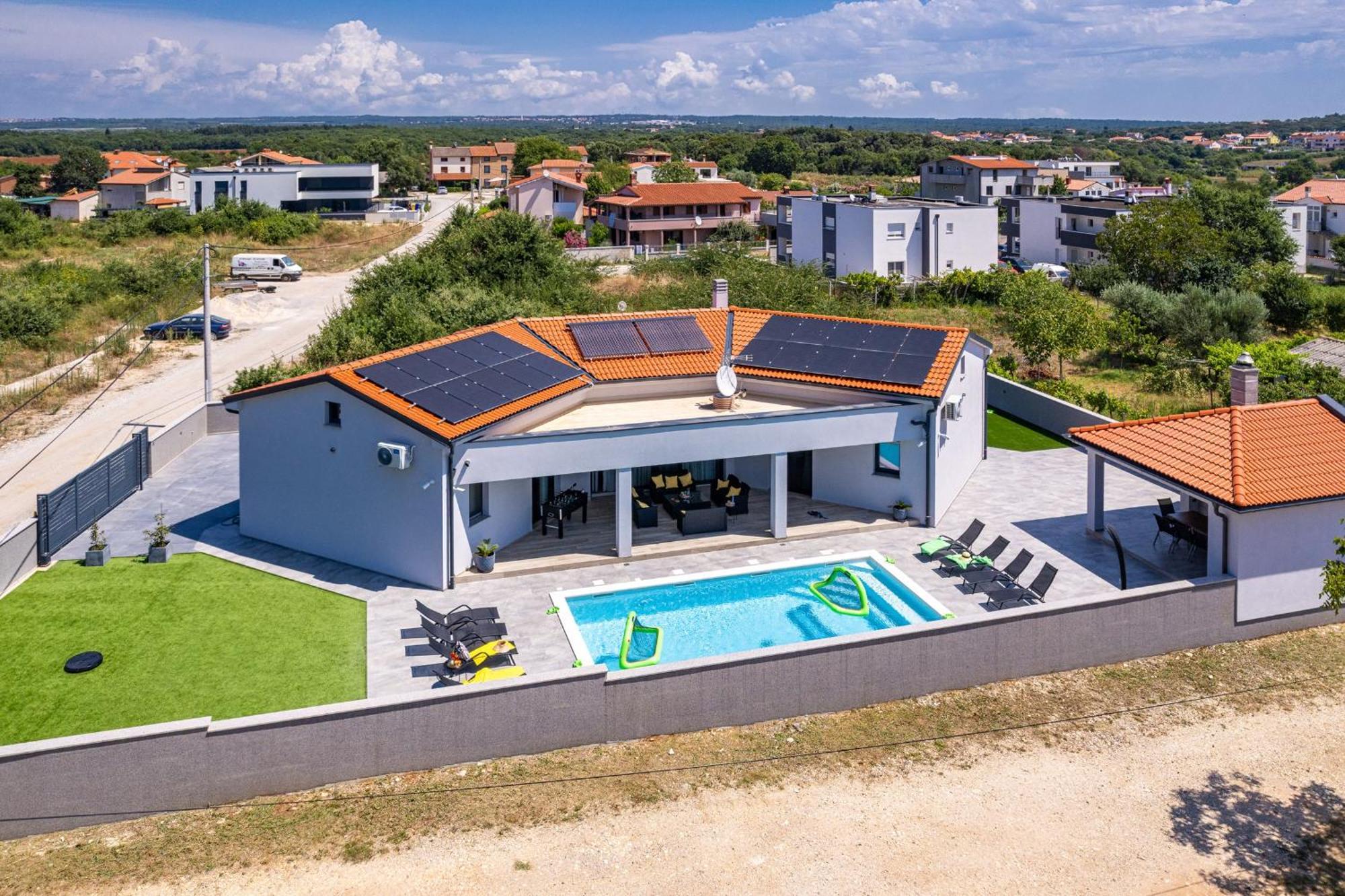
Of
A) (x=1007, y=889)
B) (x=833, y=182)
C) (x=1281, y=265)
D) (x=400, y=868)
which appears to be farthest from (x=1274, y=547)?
(x=833, y=182)

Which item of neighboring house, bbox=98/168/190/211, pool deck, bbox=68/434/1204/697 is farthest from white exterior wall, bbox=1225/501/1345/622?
neighboring house, bbox=98/168/190/211

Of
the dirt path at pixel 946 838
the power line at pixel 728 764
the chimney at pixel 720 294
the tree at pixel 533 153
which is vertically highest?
the tree at pixel 533 153

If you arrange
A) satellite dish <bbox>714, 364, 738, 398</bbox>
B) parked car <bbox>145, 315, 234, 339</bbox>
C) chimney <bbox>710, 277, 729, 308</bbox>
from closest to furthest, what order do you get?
satellite dish <bbox>714, 364, 738, 398</bbox> → chimney <bbox>710, 277, 729, 308</bbox> → parked car <bbox>145, 315, 234, 339</bbox>

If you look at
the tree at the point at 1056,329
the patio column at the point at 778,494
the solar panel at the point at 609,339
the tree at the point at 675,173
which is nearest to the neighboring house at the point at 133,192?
the tree at the point at 675,173

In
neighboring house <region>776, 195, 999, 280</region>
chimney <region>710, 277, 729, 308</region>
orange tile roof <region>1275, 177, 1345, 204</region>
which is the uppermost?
orange tile roof <region>1275, 177, 1345, 204</region>

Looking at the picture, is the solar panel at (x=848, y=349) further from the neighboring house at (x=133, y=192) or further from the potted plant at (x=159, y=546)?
the neighboring house at (x=133, y=192)

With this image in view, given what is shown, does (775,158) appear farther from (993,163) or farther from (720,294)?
(720,294)

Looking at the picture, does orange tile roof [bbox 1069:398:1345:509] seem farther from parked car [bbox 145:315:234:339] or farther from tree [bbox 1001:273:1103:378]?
parked car [bbox 145:315:234:339]
